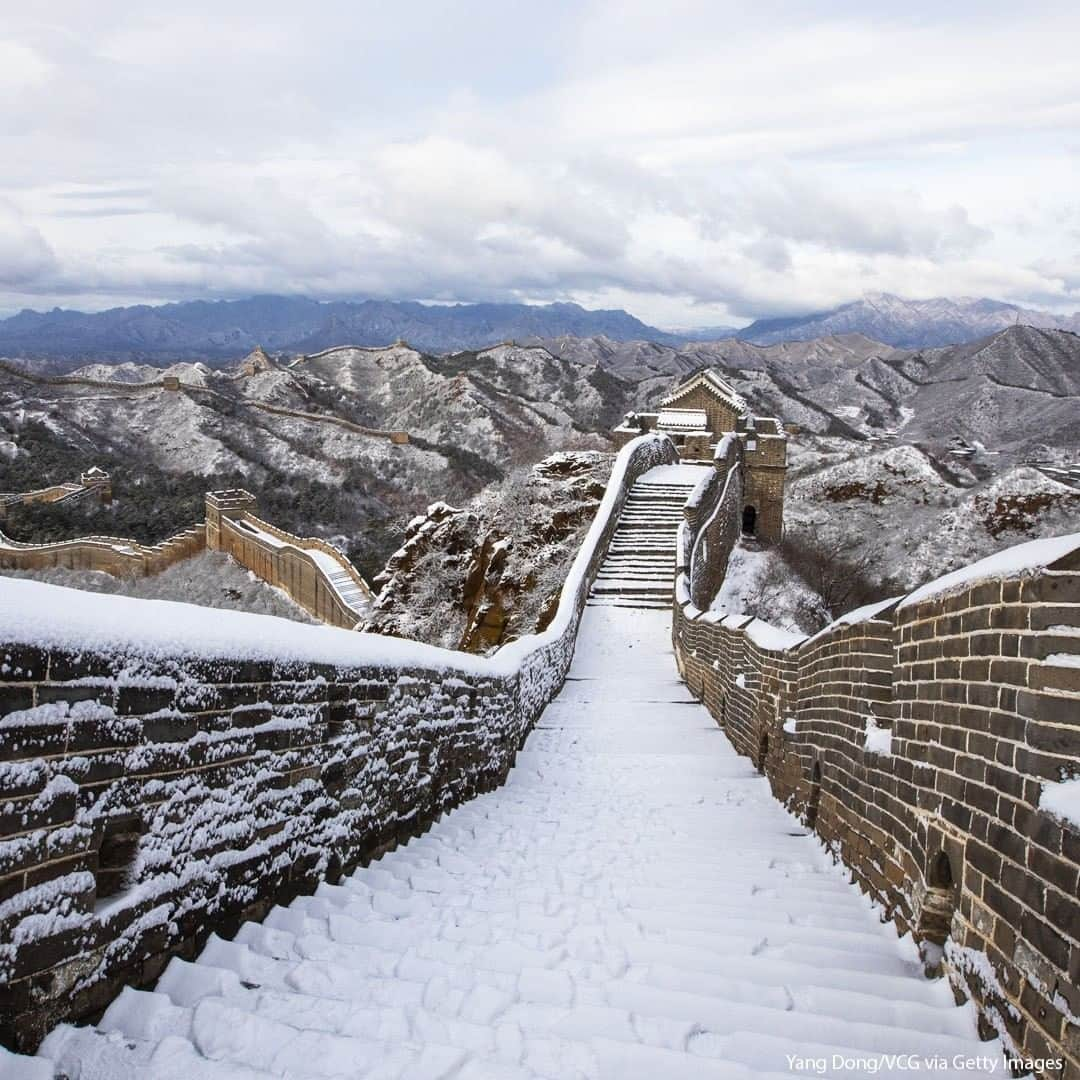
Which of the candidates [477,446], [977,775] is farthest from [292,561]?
[477,446]

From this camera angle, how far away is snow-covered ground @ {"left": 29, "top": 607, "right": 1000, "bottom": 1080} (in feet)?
8.20

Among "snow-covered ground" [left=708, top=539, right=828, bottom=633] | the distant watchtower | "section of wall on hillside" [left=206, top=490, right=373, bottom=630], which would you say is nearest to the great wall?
"snow-covered ground" [left=708, top=539, right=828, bottom=633]

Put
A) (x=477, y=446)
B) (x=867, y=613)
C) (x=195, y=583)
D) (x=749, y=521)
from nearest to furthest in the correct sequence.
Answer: (x=867, y=613), (x=749, y=521), (x=195, y=583), (x=477, y=446)

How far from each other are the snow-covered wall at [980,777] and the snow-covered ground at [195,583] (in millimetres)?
37532

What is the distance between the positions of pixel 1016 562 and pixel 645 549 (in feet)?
54.7

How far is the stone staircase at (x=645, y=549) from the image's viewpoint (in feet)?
Result: 57.7

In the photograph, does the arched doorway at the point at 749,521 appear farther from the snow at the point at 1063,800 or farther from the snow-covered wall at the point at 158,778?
the snow at the point at 1063,800

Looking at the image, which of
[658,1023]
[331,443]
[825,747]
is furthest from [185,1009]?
[331,443]

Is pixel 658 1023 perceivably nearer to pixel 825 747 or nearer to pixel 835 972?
pixel 835 972

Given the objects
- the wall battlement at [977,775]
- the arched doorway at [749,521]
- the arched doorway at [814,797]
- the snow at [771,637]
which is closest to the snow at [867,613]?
the wall battlement at [977,775]

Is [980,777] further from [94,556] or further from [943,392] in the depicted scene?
[943,392]

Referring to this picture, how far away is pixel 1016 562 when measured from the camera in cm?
276

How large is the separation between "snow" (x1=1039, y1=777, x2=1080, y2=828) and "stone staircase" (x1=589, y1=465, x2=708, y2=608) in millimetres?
14743

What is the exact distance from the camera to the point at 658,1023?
2756 millimetres
